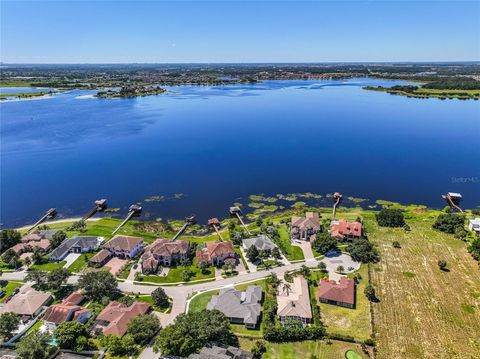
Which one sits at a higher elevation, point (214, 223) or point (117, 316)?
point (117, 316)

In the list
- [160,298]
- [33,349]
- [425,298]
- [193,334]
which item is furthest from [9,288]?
[425,298]

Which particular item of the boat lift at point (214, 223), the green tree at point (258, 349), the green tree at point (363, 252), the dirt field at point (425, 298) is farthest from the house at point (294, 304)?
the boat lift at point (214, 223)

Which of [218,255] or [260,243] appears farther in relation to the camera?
[260,243]

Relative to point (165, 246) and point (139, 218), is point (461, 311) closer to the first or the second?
point (165, 246)

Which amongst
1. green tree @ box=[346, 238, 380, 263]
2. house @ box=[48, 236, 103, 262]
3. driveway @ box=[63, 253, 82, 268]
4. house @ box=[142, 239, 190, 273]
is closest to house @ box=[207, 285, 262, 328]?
house @ box=[142, 239, 190, 273]

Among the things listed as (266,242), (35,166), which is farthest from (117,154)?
(266,242)

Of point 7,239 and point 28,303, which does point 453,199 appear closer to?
point 28,303

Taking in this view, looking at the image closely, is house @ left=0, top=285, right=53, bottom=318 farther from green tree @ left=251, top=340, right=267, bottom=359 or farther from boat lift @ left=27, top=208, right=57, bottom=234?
green tree @ left=251, top=340, right=267, bottom=359
